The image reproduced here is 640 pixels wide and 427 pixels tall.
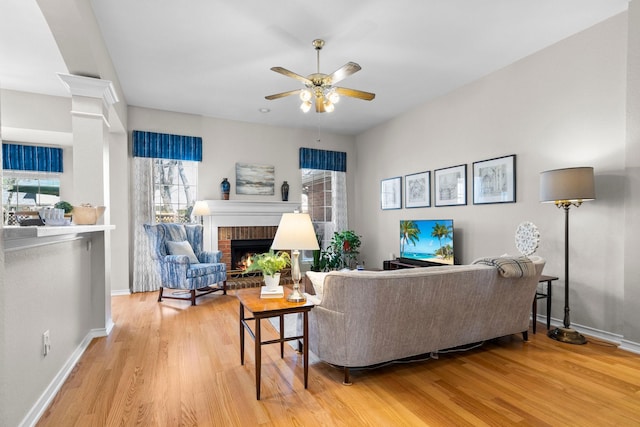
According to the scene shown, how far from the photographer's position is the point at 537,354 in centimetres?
270

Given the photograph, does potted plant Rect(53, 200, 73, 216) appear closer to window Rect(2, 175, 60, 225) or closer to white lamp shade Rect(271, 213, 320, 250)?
white lamp shade Rect(271, 213, 320, 250)

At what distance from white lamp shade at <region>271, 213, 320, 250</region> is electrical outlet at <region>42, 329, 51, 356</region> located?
5.13ft

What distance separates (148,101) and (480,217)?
501 cm

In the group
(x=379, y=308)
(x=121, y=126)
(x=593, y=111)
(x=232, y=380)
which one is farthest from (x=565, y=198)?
(x=121, y=126)

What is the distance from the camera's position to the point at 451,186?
4.59 metres

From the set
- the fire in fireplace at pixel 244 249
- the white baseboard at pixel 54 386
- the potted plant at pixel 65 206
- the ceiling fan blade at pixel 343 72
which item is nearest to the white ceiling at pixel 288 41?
the ceiling fan blade at pixel 343 72

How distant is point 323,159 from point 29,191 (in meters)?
5.05

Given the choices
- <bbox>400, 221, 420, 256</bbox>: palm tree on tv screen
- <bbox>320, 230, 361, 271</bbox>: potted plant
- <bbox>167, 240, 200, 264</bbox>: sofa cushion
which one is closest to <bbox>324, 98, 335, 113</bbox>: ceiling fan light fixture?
<bbox>400, 221, 420, 256</bbox>: palm tree on tv screen

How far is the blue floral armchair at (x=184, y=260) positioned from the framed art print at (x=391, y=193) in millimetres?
3023

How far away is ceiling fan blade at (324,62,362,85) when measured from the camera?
266 cm

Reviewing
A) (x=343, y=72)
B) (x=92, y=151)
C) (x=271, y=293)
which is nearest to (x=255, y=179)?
(x=92, y=151)

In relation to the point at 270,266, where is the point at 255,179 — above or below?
above

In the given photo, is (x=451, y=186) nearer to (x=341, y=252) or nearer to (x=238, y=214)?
(x=341, y=252)

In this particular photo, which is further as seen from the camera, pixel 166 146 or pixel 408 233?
pixel 166 146
